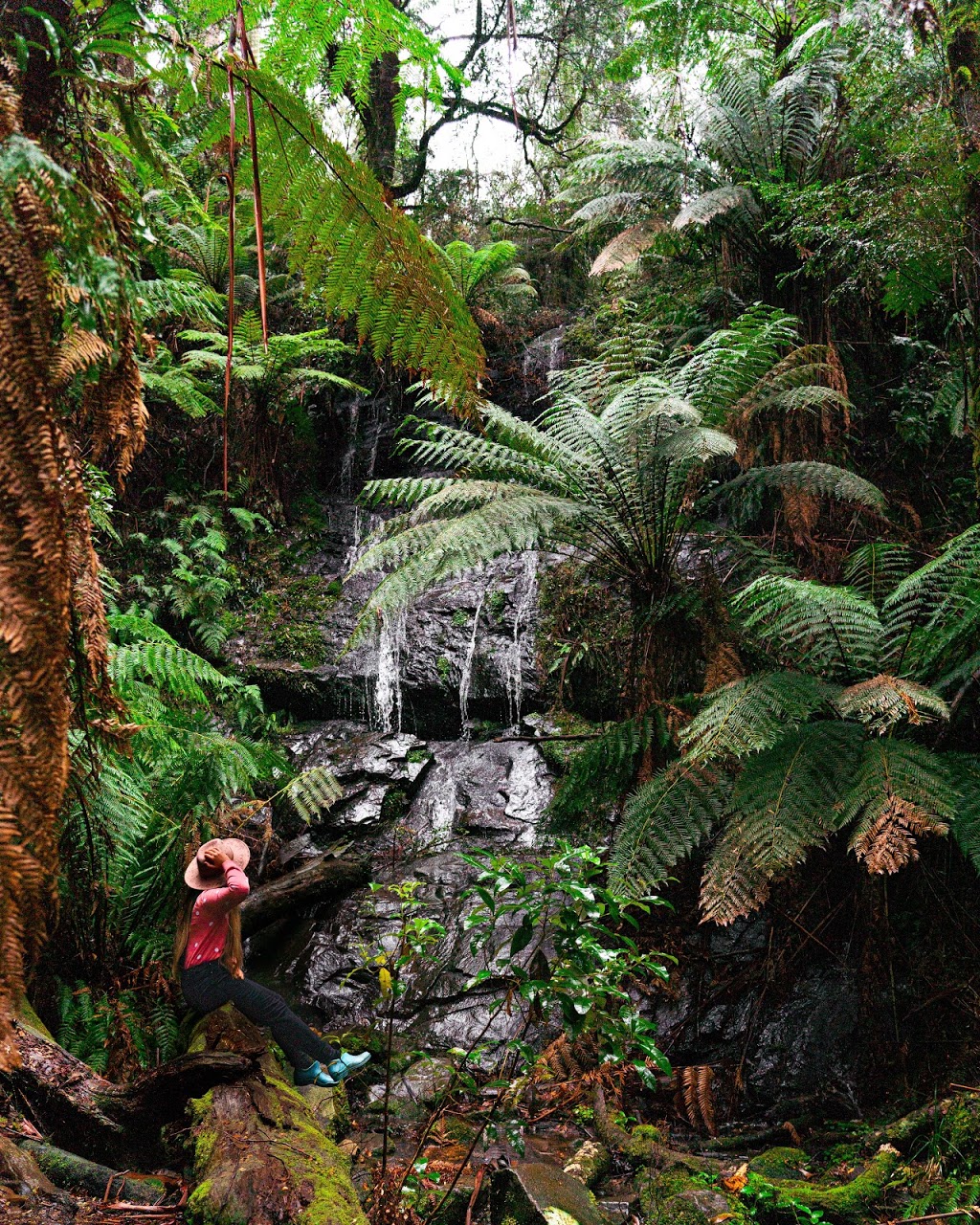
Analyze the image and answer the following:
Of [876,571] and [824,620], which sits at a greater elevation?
[876,571]

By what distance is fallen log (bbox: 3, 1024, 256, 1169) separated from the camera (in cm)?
221

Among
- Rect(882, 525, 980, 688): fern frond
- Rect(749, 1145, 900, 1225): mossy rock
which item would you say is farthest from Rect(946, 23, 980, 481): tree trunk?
Rect(749, 1145, 900, 1225): mossy rock

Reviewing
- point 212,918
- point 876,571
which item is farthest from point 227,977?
point 876,571

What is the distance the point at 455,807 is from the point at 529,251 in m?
7.33

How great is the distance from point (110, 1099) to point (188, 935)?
757mm

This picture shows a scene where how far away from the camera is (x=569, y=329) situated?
27.9 feet

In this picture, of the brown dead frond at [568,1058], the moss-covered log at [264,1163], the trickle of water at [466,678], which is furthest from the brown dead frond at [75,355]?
the trickle of water at [466,678]

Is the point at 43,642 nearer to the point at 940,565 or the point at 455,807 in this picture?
the point at 940,565

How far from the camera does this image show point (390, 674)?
21.7 feet

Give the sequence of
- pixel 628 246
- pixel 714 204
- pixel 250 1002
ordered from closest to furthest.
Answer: pixel 250 1002, pixel 714 204, pixel 628 246

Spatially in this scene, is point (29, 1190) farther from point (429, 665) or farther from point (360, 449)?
point (360, 449)

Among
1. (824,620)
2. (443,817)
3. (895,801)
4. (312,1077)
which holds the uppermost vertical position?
(824,620)

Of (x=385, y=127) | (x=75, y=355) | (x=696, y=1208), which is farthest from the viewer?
(x=385, y=127)

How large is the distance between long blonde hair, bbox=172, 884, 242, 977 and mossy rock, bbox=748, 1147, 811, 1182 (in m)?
1.93
